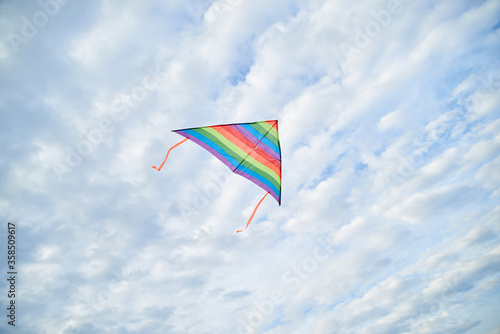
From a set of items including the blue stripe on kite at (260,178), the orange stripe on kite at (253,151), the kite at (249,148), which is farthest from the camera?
the blue stripe on kite at (260,178)

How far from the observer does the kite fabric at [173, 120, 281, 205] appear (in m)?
10.5

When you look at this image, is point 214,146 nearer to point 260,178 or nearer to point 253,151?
point 253,151

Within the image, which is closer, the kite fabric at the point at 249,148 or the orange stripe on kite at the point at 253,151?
the kite fabric at the point at 249,148

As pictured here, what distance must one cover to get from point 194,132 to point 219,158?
1.62 metres

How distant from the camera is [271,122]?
10336 mm

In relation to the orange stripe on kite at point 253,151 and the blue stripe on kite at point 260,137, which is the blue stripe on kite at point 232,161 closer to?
the orange stripe on kite at point 253,151

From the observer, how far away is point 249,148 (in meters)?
11.0

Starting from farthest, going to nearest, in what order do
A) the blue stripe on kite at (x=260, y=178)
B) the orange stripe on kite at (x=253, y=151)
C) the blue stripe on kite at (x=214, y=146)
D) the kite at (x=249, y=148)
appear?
the blue stripe on kite at (x=260, y=178), the orange stripe on kite at (x=253, y=151), the kite at (x=249, y=148), the blue stripe on kite at (x=214, y=146)

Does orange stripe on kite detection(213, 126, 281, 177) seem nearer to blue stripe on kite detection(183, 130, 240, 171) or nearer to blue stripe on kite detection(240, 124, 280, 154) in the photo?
blue stripe on kite detection(240, 124, 280, 154)

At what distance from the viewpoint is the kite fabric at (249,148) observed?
10.5 m

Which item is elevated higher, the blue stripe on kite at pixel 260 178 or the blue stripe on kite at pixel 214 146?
the blue stripe on kite at pixel 214 146

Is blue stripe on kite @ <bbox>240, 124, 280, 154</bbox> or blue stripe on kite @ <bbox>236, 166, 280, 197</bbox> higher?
blue stripe on kite @ <bbox>240, 124, 280, 154</bbox>

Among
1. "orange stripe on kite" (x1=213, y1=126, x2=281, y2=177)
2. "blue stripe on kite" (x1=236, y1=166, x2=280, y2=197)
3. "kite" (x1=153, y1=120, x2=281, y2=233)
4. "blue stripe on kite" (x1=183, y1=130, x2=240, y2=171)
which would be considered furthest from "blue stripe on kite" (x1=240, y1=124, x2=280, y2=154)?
"blue stripe on kite" (x1=183, y1=130, x2=240, y2=171)

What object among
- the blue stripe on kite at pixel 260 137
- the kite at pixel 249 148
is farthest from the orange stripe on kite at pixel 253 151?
the blue stripe on kite at pixel 260 137
